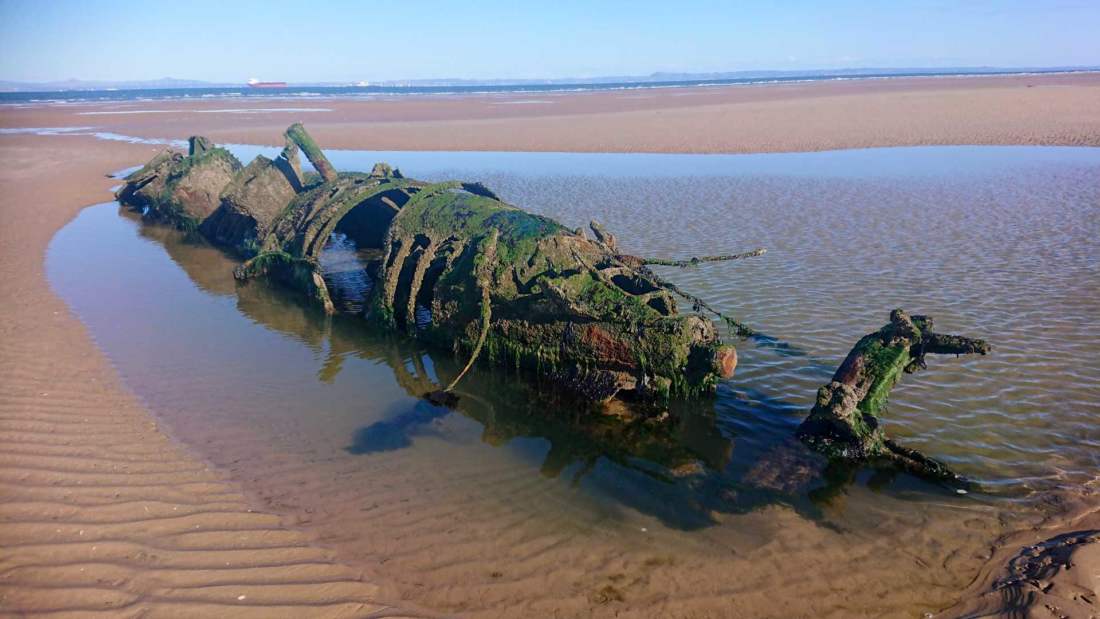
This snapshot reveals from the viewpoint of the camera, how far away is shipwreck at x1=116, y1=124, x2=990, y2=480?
6.05 m

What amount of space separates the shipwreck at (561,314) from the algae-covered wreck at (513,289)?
2cm

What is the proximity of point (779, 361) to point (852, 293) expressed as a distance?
129 inches

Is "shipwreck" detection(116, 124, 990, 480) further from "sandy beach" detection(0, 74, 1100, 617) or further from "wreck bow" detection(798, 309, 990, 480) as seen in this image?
"sandy beach" detection(0, 74, 1100, 617)

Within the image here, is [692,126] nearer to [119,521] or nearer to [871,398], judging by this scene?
[871,398]

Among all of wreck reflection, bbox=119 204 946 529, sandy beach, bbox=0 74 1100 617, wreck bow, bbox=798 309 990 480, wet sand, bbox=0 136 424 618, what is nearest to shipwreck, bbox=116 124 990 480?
wreck bow, bbox=798 309 990 480

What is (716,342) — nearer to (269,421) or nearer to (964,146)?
(269,421)

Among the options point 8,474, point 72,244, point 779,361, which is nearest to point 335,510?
point 8,474

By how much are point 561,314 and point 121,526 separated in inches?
179

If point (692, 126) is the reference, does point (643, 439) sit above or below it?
below

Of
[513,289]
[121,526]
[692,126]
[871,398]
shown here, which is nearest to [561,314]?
[513,289]

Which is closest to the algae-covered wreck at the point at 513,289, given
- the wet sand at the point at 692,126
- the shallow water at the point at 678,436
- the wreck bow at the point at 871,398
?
the shallow water at the point at 678,436

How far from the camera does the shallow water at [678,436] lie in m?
5.02

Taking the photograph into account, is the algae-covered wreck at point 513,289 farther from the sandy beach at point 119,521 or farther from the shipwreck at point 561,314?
the sandy beach at point 119,521

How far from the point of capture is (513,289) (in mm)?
7820
